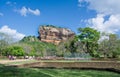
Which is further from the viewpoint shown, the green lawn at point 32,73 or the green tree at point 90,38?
the green tree at point 90,38

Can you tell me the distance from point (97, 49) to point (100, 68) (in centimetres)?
4264

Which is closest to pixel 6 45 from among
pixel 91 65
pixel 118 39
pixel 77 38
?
pixel 77 38

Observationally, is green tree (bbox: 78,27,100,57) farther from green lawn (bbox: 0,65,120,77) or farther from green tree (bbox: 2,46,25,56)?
green lawn (bbox: 0,65,120,77)

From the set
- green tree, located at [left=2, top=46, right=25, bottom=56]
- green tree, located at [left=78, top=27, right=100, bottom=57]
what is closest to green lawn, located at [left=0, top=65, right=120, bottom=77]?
green tree, located at [left=78, top=27, right=100, bottom=57]

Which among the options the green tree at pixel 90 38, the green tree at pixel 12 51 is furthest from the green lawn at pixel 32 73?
the green tree at pixel 12 51

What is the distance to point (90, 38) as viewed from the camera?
70.4 meters

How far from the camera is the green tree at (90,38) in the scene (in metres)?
69.8

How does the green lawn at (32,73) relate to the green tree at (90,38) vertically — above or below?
below

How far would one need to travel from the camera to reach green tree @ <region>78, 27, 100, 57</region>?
69750 millimetres

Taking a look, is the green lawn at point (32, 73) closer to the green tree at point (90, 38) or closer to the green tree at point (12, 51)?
the green tree at point (90, 38)

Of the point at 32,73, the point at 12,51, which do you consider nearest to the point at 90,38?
the point at 12,51

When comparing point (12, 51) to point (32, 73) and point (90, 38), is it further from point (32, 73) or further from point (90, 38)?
point (32, 73)

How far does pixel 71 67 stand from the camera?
2975 cm

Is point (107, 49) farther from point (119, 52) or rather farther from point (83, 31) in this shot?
point (83, 31)
